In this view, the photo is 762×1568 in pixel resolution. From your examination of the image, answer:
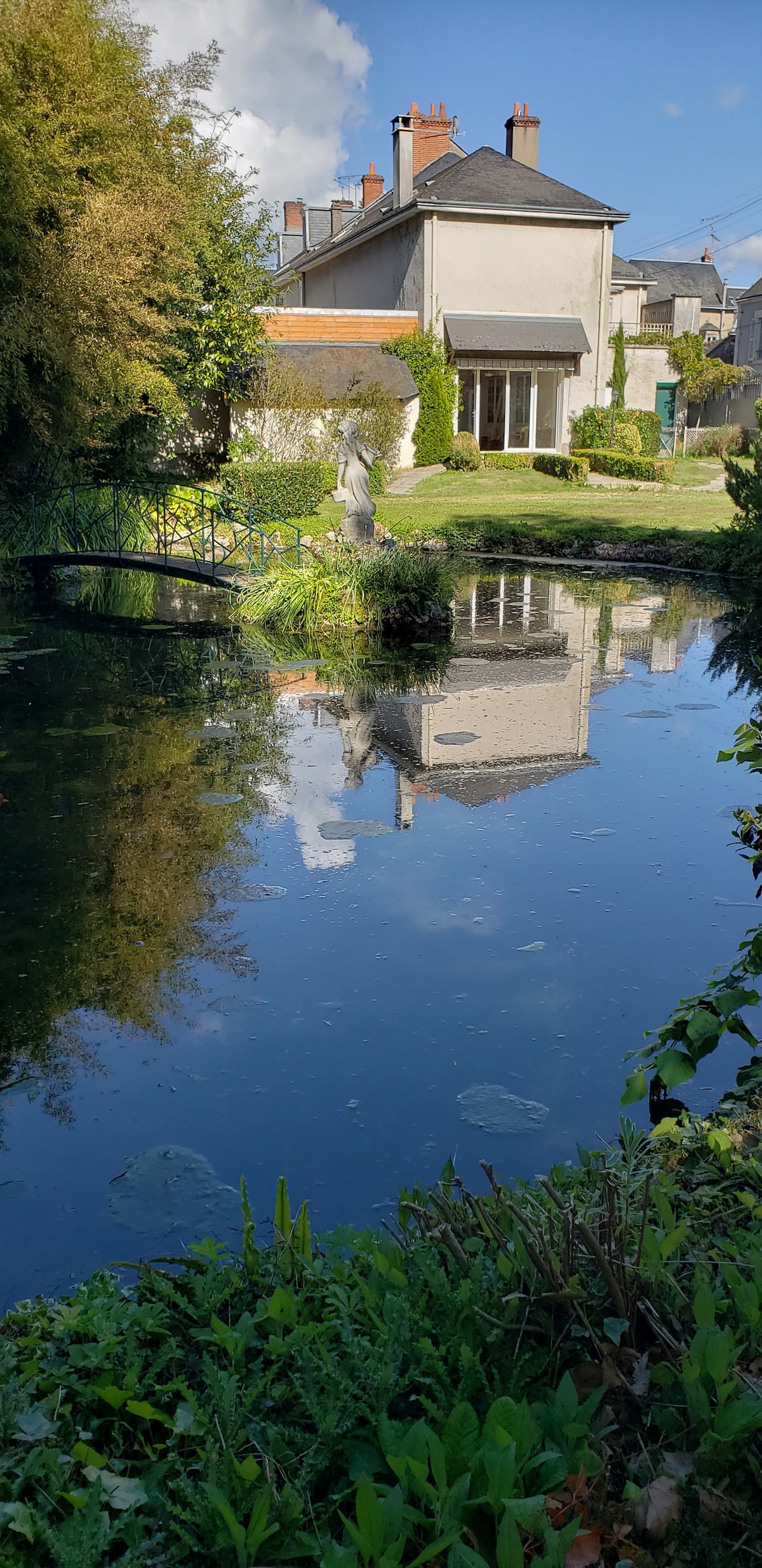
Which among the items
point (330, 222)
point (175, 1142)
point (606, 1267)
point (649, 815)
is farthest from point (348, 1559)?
point (330, 222)

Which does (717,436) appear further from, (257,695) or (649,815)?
(649,815)

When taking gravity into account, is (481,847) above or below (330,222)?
below

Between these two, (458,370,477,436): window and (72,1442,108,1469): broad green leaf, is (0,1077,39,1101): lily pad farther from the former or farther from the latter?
(458,370,477,436): window

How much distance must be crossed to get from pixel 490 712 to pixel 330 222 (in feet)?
142

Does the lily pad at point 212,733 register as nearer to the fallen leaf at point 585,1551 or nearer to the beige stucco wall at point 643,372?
the fallen leaf at point 585,1551

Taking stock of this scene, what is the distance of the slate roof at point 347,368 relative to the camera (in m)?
28.4

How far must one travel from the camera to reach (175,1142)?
353 cm

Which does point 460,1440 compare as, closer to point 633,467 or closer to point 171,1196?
point 171,1196

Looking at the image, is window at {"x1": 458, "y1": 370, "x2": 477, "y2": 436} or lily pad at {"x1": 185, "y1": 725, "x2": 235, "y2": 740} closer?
lily pad at {"x1": 185, "y1": 725, "x2": 235, "y2": 740}

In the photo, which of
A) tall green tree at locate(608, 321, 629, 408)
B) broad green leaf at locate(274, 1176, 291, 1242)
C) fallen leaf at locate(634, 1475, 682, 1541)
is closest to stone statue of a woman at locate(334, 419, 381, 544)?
broad green leaf at locate(274, 1176, 291, 1242)

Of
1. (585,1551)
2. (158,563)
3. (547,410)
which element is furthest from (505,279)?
(585,1551)

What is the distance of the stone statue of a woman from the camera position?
12.9 meters

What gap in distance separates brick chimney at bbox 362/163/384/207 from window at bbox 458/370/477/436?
1387 centimetres

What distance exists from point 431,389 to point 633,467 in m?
5.71
